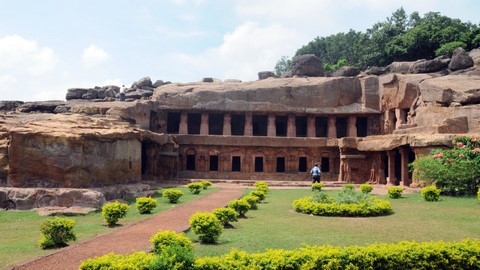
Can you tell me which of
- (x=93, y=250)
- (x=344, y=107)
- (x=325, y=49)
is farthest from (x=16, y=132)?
(x=325, y=49)

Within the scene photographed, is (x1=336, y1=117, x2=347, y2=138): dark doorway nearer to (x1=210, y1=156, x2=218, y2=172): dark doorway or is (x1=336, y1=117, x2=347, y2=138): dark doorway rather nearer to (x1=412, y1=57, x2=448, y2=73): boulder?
(x1=412, y1=57, x2=448, y2=73): boulder

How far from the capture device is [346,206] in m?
13.8

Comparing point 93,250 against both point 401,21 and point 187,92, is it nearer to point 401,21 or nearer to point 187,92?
point 187,92

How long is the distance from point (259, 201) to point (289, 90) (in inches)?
712

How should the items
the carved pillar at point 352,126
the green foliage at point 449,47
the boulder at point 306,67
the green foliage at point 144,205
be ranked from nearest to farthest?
the green foliage at point 144,205, the carved pillar at point 352,126, the boulder at point 306,67, the green foliage at point 449,47

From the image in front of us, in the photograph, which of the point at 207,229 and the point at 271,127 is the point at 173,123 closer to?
the point at 271,127

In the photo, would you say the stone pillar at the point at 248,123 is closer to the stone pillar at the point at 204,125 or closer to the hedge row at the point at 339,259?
the stone pillar at the point at 204,125

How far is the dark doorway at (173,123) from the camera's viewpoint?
3574 centimetres

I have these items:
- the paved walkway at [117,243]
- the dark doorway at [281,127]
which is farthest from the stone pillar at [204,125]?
the paved walkway at [117,243]

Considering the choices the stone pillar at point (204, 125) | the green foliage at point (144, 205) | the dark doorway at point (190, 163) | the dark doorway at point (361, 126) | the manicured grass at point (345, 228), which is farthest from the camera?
the dark doorway at point (361, 126)

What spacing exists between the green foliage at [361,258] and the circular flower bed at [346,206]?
618 cm

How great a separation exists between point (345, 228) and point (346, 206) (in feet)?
8.61

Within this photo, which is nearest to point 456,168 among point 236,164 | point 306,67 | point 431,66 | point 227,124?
point 236,164

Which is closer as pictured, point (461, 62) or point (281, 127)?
point (461, 62)
